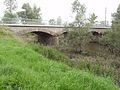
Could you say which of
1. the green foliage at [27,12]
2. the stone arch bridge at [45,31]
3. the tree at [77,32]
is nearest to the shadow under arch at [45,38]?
the stone arch bridge at [45,31]

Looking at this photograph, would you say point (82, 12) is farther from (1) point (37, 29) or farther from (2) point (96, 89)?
(2) point (96, 89)

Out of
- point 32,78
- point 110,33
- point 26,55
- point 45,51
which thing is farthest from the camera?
point 110,33

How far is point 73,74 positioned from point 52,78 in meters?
0.93

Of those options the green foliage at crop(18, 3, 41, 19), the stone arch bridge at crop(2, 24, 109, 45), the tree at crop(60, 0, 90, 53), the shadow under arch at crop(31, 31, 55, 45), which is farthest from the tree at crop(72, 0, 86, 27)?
the green foliage at crop(18, 3, 41, 19)

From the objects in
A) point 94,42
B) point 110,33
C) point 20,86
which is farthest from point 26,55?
point 94,42

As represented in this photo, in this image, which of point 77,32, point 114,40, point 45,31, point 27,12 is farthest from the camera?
point 27,12

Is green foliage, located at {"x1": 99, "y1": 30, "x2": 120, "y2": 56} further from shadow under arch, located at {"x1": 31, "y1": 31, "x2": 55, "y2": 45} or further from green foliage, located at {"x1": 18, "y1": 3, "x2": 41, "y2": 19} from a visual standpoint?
green foliage, located at {"x1": 18, "y1": 3, "x2": 41, "y2": 19}

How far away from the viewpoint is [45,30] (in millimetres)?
39438

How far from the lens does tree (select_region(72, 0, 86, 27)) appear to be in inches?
1326

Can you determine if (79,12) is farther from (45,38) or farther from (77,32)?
(45,38)

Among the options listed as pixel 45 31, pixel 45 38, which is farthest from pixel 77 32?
pixel 45 38

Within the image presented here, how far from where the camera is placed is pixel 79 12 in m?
33.8

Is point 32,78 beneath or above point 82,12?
beneath

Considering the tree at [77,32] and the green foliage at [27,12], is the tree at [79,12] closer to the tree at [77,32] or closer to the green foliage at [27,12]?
the tree at [77,32]
